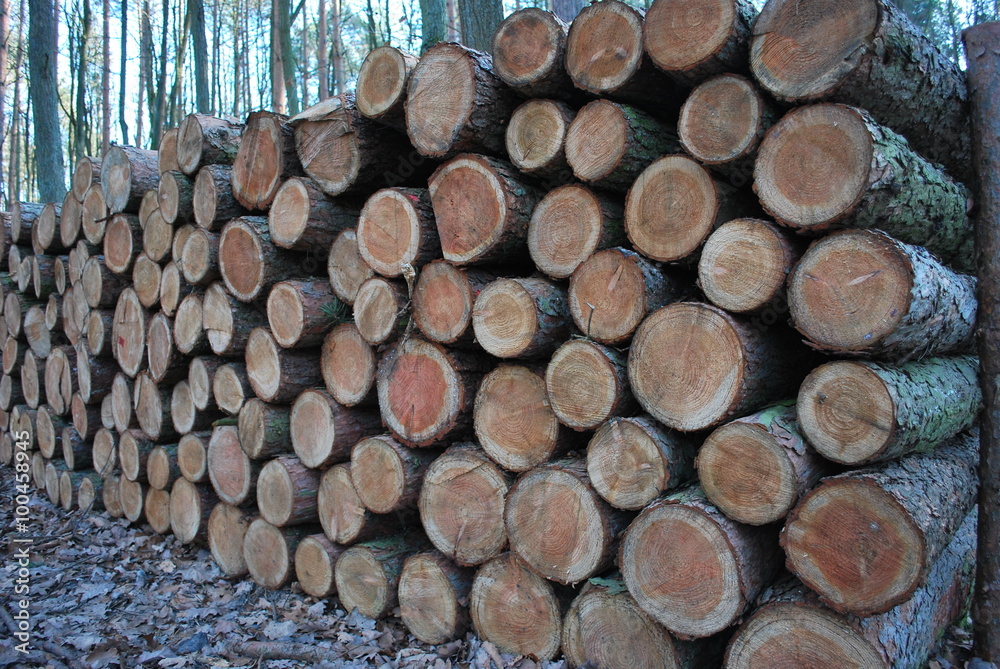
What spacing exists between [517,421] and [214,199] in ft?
7.48

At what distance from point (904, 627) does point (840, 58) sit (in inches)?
71.1

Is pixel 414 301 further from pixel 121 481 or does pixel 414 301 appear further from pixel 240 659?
pixel 121 481

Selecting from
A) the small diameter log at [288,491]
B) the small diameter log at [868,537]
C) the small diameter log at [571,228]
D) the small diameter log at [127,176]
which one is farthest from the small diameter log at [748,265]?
the small diameter log at [127,176]

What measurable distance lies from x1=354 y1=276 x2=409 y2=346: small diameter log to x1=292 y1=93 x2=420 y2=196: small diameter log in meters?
0.56

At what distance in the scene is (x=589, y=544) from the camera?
2365 millimetres

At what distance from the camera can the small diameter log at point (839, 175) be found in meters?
1.92

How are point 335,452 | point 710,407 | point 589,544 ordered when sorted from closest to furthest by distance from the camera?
point 710,407, point 589,544, point 335,452

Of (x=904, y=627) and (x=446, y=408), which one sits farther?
(x=446, y=408)

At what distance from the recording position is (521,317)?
8.17 ft

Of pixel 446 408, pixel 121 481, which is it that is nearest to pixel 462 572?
pixel 446 408

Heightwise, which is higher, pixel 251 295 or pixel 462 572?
pixel 251 295

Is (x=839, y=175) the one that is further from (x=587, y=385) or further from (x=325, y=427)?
(x=325, y=427)

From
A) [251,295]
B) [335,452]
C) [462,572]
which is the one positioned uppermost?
[251,295]

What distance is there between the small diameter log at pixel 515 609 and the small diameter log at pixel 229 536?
5.15ft
